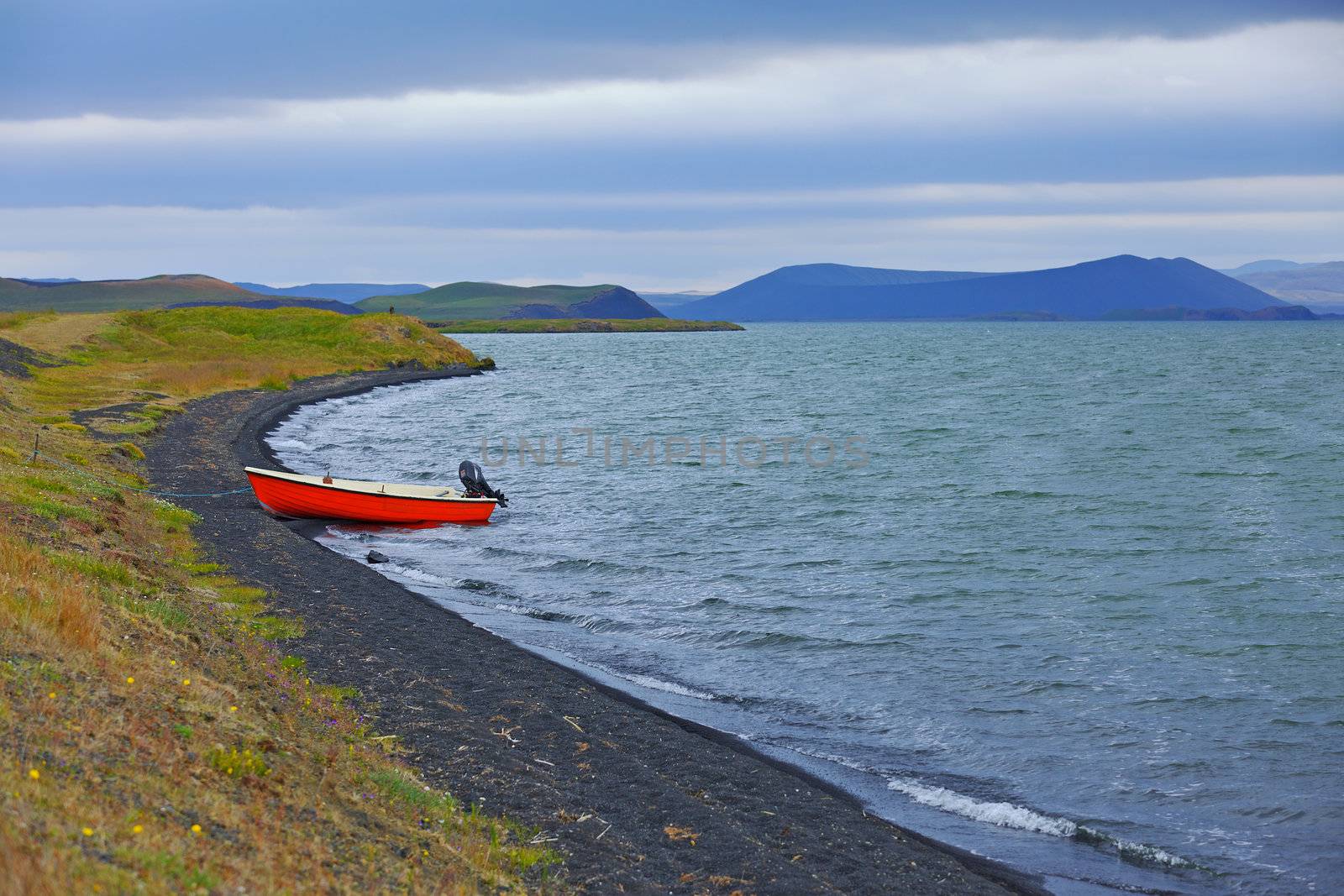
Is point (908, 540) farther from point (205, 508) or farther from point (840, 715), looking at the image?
point (205, 508)

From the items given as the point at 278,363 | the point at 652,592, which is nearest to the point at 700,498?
the point at 652,592

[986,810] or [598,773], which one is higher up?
[598,773]

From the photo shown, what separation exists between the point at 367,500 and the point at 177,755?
24204mm

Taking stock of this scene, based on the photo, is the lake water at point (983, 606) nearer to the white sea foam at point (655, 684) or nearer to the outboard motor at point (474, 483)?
the white sea foam at point (655, 684)

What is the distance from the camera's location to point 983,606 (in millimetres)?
24172

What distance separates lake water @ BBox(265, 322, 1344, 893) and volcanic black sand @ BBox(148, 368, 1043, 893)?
116cm

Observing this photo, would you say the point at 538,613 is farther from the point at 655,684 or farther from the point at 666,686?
the point at 666,686

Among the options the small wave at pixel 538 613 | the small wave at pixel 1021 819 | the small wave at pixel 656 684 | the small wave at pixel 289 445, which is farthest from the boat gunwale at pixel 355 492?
the small wave at pixel 1021 819

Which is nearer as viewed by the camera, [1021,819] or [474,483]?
[1021,819]

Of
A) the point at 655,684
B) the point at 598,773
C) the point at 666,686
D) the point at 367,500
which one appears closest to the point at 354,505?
the point at 367,500

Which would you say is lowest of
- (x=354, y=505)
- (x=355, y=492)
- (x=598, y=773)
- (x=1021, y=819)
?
(x=1021, y=819)

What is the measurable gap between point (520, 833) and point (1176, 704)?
39.0 feet

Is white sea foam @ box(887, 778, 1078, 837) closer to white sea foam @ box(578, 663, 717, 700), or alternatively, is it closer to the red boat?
white sea foam @ box(578, 663, 717, 700)

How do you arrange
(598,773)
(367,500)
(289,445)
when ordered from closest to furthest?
1. (598,773)
2. (367,500)
3. (289,445)
